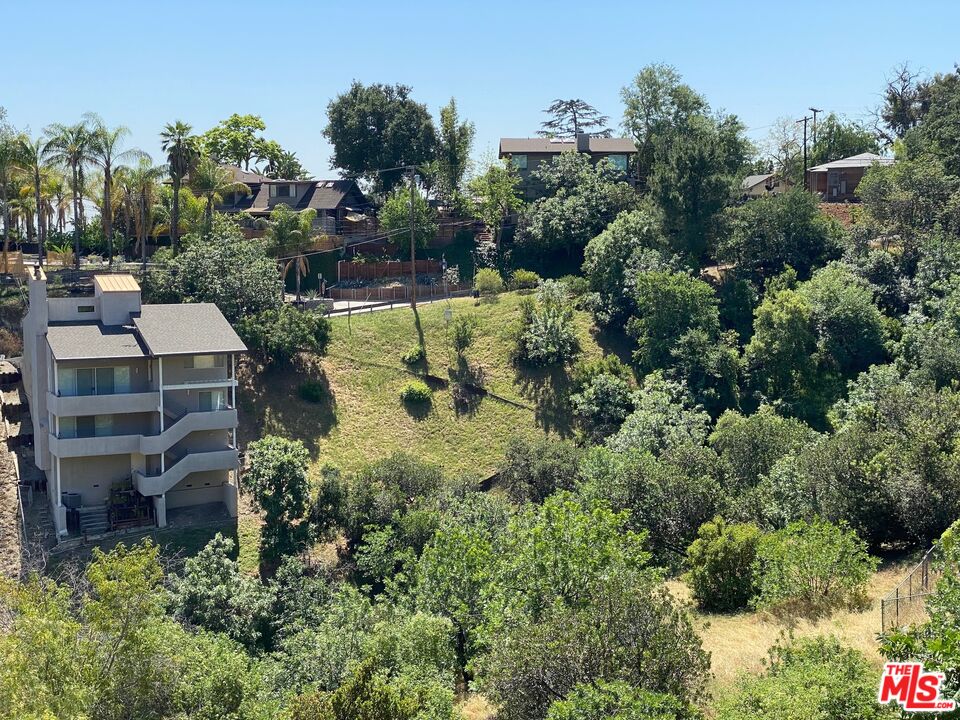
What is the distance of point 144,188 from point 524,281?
2331 centimetres

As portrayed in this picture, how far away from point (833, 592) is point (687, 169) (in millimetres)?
36464

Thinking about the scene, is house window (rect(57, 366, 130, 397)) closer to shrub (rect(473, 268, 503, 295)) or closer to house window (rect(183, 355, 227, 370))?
house window (rect(183, 355, 227, 370))

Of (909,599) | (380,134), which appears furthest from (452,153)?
(909,599)

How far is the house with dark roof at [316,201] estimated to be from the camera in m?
71.5

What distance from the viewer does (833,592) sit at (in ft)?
89.7

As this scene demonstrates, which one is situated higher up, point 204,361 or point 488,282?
point 488,282

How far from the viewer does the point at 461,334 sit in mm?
54844

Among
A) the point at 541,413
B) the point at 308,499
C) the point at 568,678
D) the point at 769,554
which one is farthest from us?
the point at 541,413

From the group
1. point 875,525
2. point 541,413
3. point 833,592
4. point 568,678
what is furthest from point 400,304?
point 568,678

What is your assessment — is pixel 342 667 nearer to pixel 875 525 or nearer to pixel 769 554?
pixel 769 554

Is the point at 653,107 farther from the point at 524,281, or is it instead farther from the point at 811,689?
the point at 811,689

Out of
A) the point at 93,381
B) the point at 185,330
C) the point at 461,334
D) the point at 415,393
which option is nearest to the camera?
the point at 93,381

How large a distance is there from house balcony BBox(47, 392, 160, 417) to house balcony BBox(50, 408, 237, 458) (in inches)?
41.0

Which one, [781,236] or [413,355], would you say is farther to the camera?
[781,236]
